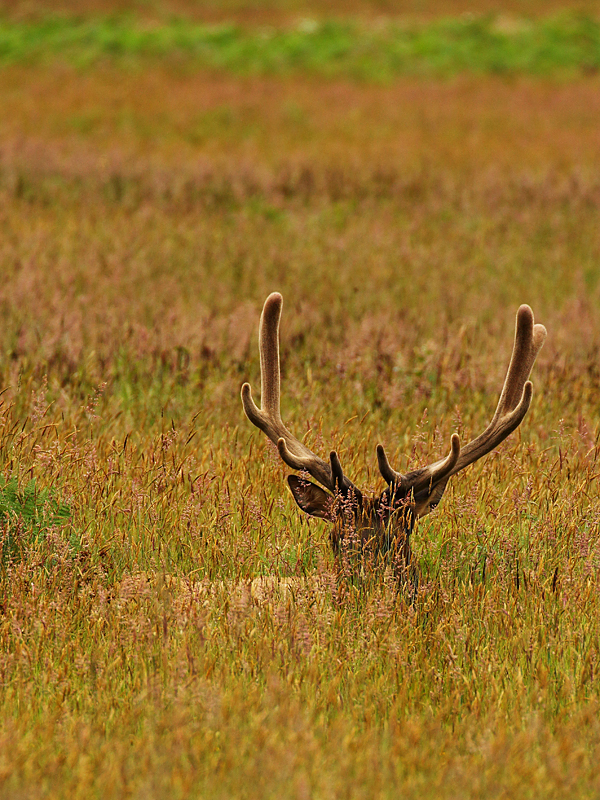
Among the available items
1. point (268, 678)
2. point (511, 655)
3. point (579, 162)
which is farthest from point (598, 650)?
point (579, 162)

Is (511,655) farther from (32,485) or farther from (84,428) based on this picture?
(84,428)

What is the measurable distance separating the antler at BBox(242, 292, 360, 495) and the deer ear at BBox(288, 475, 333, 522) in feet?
0.15

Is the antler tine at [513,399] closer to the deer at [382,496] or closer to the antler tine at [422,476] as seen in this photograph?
the deer at [382,496]

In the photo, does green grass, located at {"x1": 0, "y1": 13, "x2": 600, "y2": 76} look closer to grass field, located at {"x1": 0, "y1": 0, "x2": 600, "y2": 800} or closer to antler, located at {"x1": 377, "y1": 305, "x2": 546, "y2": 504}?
grass field, located at {"x1": 0, "y1": 0, "x2": 600, "y2": 800}

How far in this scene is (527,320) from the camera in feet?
12.1

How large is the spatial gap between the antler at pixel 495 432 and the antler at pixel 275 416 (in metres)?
0.17

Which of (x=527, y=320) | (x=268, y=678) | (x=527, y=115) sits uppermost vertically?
(x=527, y=320)

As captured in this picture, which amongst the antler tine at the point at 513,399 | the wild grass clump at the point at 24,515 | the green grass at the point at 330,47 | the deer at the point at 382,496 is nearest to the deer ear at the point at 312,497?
the deer at the point at 382,496

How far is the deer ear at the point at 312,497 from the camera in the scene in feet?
10.9

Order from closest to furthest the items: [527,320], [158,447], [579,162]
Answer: [527,320] < [158,447] < [579,162]

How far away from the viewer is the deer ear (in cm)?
332

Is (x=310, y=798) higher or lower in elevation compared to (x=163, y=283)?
higher

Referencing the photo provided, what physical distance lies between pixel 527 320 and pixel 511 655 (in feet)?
3.92

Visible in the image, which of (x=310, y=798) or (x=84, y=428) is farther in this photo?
(x=84, y=428)
